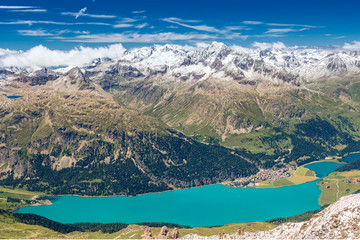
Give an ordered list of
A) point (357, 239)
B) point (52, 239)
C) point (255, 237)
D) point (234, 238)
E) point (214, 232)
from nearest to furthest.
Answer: point (357, 239)
point (255, 237)
point (234, 238)
point (52, 239)
point (214, 232)

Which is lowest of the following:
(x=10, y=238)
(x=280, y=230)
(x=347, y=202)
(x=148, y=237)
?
(x=10, y=238)

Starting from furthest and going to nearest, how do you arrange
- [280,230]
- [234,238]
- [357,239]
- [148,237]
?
[148,237] < [234,238] < [280,230] < [357,239]

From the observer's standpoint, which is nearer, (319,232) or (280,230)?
(319,232)

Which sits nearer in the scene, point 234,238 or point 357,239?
point 357,239

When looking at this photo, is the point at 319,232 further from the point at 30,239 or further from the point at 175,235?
the point at 30,239

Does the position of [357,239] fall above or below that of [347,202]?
below

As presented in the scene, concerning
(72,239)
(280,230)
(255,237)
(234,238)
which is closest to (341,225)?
(280,230)

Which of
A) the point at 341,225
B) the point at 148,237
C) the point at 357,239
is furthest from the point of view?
the point at 148,237

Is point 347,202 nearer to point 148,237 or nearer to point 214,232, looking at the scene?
point 148,237

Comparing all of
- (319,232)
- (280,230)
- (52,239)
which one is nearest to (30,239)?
(52,239)
